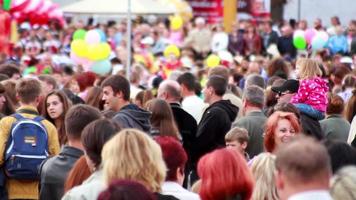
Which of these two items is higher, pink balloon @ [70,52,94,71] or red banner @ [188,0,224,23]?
pink balloon @ [70,52,94,71]

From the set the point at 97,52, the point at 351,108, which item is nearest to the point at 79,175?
the point at 351,108

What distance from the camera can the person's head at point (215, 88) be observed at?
1261 centimetres

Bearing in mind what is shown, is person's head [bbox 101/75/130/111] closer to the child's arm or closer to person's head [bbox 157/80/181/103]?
person's head [bbox 157/80/181/103]

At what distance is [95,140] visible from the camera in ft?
24.0

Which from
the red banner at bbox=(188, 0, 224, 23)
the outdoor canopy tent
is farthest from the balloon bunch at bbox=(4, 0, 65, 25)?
the red banner at bbox=(188, 0, 224, 23)

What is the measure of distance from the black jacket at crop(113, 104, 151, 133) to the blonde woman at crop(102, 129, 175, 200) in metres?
4.06

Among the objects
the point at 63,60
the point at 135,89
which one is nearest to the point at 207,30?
the point at 63,60

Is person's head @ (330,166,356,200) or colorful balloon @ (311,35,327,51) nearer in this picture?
person's head @ (330,166,356,200)

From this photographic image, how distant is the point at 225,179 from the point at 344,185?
0.86 meters

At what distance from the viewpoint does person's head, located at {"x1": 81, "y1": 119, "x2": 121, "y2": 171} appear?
7289 mm

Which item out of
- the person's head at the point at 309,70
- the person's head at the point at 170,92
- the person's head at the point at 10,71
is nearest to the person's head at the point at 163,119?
the person's head at the point at 170,92

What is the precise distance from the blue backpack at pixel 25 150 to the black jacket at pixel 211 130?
7.58ft

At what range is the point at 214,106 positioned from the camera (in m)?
12.4

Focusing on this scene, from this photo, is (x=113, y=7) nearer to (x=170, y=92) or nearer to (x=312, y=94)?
(x=170, y=92)
